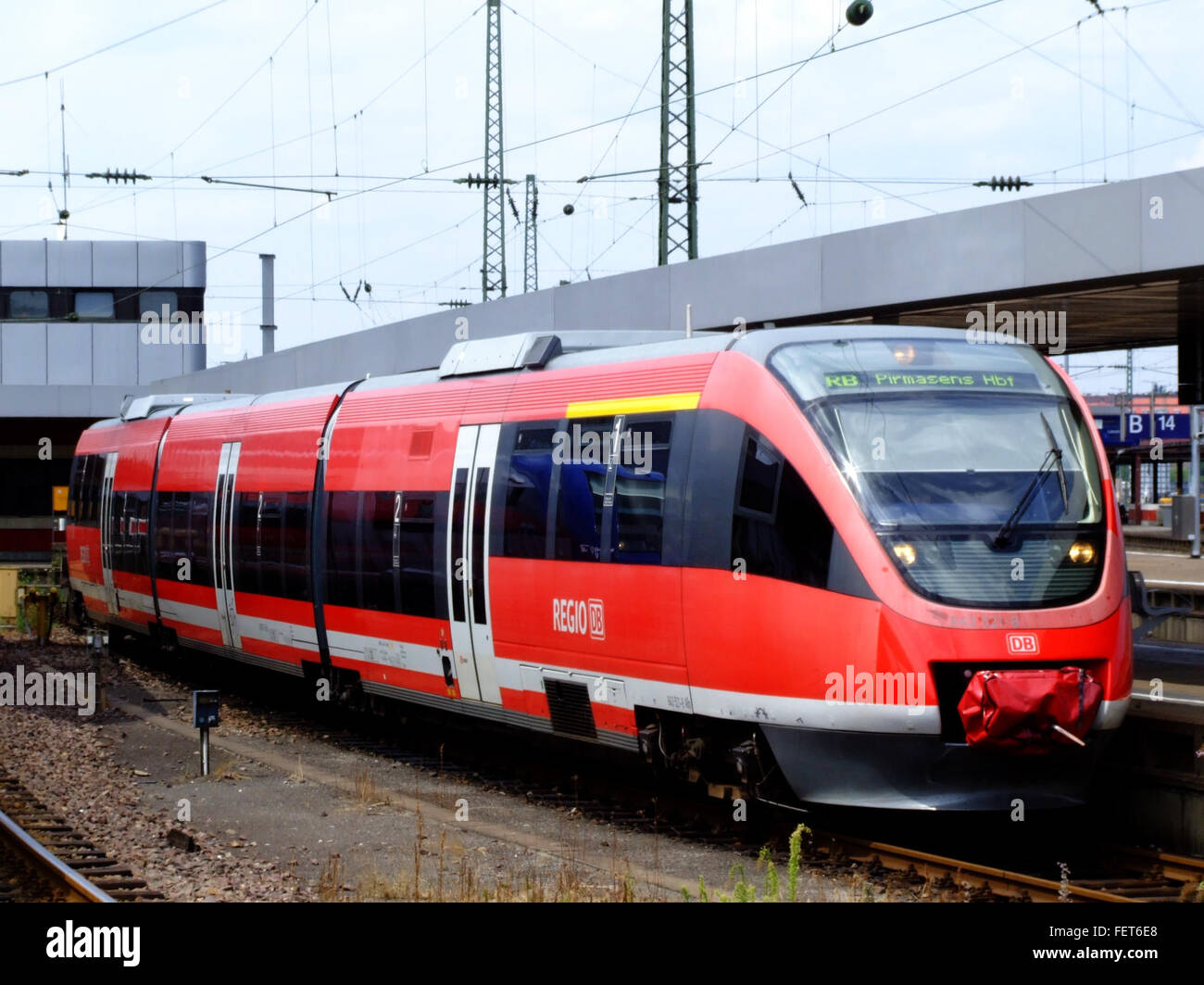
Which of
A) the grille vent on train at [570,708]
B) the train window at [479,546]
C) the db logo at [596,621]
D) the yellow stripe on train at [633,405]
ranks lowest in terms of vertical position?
the grille vent on train at [570,708]

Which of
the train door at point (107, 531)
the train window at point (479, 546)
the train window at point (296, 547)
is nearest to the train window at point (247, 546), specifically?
the train window at point (296, 547)

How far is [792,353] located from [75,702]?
12.3 metres

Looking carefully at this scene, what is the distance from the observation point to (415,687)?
14.2m

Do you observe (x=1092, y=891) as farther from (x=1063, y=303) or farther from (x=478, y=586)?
(x=1063, y=303)

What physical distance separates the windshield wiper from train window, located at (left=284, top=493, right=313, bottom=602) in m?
8.53

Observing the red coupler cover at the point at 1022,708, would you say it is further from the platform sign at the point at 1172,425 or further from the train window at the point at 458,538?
the platform sign at the point at 1172,425

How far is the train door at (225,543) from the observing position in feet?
61.2

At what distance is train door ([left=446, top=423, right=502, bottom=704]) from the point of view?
12.8 meters

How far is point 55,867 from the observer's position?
996 cm

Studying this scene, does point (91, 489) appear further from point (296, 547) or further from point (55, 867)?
point (55, 867)

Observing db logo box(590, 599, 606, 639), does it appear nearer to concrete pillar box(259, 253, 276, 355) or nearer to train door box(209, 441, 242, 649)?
train door box(209, 441, 242, 649)

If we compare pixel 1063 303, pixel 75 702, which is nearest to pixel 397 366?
pixel 75 702

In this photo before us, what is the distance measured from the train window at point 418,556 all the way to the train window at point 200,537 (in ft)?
19.7

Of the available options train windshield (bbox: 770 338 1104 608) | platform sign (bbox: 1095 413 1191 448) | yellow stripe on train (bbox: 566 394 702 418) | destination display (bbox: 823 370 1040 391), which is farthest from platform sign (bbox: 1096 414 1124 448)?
train windshield (bbox: 770 338 1104 608)
